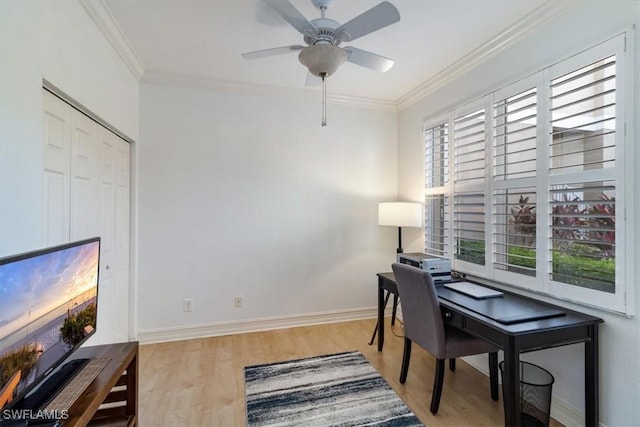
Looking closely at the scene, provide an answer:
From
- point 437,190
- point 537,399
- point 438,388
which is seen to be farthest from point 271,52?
point 537,399

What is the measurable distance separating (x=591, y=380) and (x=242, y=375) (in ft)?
7.27

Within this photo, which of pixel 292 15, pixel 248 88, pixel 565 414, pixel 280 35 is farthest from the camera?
pixel 248 88

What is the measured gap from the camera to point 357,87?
321 cm

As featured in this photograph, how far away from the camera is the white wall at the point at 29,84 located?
1.21 m

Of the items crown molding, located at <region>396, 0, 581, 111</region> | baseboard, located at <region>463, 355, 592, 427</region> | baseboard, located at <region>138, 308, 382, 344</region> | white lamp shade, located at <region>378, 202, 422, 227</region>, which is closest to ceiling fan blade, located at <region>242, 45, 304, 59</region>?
crown molding, located at <region>396, 0, 581, 111</region>

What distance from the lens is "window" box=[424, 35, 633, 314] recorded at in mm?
1620

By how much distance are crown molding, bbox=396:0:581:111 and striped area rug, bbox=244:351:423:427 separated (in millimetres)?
2618

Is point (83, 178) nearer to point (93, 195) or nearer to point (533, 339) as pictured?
point (93, 195)

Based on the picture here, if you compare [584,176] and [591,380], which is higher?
[584,176]

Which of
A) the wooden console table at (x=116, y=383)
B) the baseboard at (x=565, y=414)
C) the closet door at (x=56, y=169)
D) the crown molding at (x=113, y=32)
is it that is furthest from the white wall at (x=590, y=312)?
the closet door at (x=56, y=169)

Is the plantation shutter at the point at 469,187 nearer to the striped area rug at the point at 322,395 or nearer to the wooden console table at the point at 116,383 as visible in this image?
the striped area rug at the point at 322,395

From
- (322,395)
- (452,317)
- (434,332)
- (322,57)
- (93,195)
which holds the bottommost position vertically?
(322,395)

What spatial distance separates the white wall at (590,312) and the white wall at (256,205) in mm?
1600

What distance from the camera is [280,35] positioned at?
226 centimetres
